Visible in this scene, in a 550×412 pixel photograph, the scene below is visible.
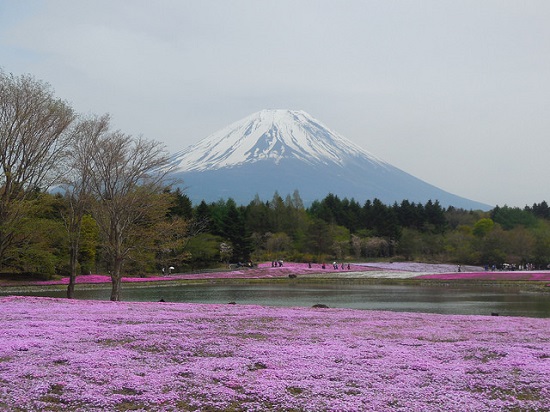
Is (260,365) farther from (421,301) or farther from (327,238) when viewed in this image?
(327,238)

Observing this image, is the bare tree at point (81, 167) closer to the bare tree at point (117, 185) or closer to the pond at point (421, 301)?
the bare tree at point (117, 185)

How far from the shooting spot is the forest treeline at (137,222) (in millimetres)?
29000

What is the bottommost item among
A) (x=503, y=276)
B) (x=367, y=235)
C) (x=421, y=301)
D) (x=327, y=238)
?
(x=421, y=301)

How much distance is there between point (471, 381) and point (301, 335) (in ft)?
21.1

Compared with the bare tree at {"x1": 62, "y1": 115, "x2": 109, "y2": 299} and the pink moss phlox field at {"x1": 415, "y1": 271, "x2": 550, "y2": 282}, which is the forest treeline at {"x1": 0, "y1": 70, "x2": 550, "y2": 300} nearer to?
the bare tree at {"x1": 62, "y1": 115, "x2": 109, "y2": 299}

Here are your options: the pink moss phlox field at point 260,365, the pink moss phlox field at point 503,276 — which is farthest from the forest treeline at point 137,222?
the pink moss phlox field at point 503,276

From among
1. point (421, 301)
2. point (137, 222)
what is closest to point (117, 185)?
point (137, 222)

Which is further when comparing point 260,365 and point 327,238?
point 327,238

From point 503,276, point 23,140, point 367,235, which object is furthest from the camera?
point 367,235

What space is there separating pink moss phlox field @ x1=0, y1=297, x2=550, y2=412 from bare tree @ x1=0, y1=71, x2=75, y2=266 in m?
10.6

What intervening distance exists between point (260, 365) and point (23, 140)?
874 inches

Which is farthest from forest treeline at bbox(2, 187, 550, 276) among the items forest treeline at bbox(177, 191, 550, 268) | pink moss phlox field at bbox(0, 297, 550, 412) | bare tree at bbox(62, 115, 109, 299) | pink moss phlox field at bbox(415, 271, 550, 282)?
pink moss phlox field at bbox(0, 297, 550, 412)

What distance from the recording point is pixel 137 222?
1745 inches

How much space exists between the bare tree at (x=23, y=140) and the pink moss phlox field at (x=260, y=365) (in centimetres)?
1061
